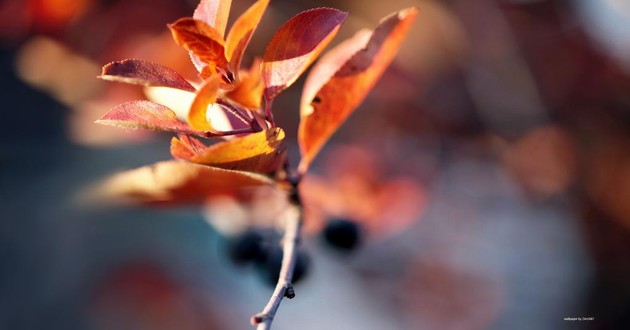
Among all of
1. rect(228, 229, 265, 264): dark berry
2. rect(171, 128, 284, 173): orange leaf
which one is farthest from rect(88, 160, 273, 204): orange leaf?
rect(228, 229, 265, 264): dark berry

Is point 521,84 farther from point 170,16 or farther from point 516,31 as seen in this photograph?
point 170,16

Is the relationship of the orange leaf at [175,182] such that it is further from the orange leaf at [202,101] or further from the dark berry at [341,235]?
the dark berry at [341,235]

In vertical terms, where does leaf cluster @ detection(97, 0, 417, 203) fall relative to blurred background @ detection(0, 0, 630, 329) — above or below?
above

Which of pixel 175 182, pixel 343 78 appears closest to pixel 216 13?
pixel 343 78

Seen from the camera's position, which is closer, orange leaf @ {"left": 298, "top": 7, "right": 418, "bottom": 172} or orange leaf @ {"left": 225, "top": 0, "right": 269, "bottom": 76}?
orange leaf @ {"left": 225, "top": 0, "right": 269, "bottom": 76}

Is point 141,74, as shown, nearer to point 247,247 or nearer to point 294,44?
point 294,44

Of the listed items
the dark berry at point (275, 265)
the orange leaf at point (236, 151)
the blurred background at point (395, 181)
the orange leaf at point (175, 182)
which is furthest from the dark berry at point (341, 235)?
the orange leaf at point (236, 151)

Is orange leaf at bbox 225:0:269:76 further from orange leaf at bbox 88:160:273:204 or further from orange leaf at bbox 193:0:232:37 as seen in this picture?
orange leaf at bbox 88:160:273:204
